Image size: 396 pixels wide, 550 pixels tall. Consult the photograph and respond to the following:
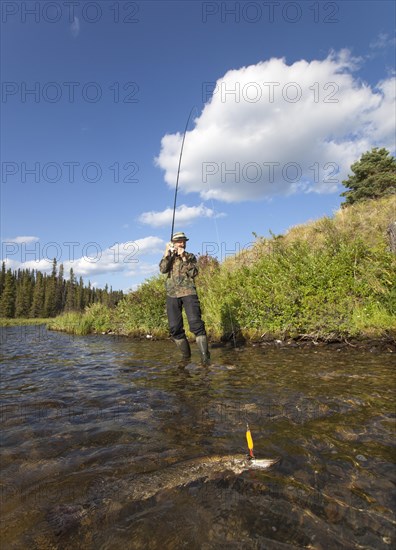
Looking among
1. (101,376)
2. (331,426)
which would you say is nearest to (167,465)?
(331,426)

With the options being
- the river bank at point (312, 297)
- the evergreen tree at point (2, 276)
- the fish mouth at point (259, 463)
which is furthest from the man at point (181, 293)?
the evergreen tree at point (2, 276)

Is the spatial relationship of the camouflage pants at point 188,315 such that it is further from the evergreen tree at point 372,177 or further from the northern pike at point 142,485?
the evergreen tree at point 372,177

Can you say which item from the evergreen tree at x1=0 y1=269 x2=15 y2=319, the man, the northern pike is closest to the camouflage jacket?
the man

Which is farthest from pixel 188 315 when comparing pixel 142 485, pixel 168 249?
pixel 142 485

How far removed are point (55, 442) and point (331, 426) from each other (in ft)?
9.35

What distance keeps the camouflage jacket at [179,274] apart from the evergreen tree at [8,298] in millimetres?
81043

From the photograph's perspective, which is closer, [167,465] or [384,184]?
[167,465]

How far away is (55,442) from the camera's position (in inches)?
126

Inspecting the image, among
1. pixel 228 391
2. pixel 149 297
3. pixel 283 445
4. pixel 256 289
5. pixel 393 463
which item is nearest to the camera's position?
pixel 393 463

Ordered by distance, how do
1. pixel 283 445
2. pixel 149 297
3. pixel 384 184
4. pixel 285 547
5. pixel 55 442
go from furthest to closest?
pixel 384 184 < pixel 149 297 < pixel 55 442 < pixel 283 445 < pixel 285 547

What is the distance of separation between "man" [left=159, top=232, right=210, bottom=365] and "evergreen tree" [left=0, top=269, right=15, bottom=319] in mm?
81043

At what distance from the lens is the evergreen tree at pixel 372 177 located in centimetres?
2123

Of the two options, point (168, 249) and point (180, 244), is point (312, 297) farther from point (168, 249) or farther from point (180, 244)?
point (168, 249)

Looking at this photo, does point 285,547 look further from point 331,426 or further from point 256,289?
point 256,289
